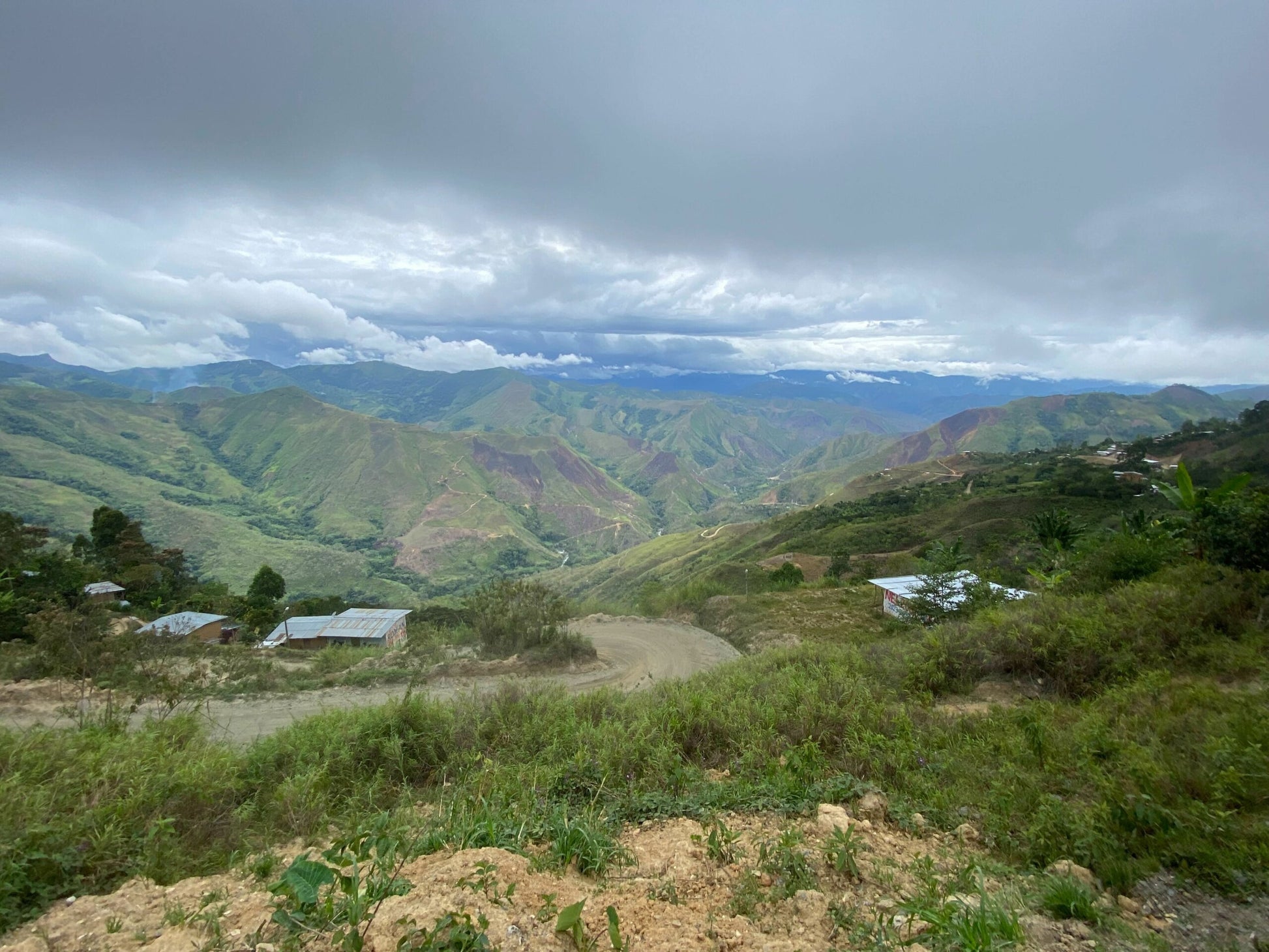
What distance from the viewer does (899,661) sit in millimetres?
10211

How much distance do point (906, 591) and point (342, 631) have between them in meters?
30.8

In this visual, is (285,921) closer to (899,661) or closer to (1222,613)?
(899,661)

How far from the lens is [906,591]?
965 inches

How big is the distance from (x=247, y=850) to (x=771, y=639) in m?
20.0

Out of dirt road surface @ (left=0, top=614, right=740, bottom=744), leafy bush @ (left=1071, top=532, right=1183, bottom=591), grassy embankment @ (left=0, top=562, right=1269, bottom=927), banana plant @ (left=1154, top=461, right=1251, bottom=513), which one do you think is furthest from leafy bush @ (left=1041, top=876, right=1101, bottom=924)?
leafy bush @ (left=1071, top=532, right=1183, bottom=591)

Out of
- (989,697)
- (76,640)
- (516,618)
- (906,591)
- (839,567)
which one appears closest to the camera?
(989,697)

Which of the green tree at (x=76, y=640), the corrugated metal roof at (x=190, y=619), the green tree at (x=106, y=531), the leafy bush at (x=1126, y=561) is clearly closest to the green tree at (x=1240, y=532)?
the leafy bush at (x=1126, y=561)

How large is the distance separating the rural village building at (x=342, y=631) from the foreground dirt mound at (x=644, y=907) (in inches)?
1122

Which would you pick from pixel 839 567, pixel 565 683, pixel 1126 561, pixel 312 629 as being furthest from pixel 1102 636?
pixel 839 567

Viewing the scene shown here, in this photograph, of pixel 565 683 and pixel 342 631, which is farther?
pixel 342 631

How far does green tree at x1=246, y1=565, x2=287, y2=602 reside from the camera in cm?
4056

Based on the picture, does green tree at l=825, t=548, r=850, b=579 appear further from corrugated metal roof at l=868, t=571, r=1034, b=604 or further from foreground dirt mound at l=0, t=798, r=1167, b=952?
foreground dirt mound at l=0, t=798, r=1167, b=952

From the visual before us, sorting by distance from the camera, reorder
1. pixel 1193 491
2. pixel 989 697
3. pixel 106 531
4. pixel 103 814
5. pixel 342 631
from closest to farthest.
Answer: pixel 103 814, pixel 989 697, pixel 1193 491, pixel 342 631, pixel 106 531

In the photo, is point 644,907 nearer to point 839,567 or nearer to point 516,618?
point 516,618
